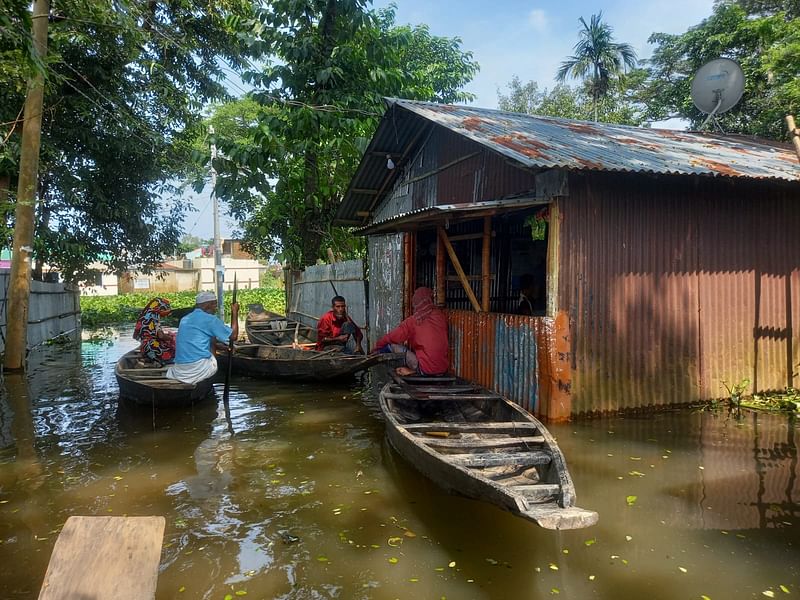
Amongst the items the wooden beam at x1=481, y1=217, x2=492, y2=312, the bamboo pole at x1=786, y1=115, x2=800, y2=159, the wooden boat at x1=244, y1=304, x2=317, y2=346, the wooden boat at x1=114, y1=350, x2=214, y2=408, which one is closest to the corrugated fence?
the wooden boat at x1=114, y1=350, x2=214, y2=408

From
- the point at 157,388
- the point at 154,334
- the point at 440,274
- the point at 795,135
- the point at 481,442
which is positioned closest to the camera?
the point at 481,442

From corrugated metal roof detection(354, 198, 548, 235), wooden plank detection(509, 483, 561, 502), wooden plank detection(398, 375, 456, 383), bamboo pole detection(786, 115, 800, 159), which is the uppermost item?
bamboo pole detection(786, 115, 800, 159)

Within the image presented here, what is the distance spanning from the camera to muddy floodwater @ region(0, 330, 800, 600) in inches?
149

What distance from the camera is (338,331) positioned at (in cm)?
1138

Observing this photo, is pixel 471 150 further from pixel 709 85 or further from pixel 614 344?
pixel 709 85

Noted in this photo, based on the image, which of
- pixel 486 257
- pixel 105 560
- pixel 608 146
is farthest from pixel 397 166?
pixel 105 560

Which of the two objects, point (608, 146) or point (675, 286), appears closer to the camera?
point (675, 286)

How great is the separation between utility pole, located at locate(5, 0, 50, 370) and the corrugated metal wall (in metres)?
10.2

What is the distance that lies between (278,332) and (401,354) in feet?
19.2

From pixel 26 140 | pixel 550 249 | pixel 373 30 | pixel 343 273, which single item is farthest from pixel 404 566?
pixel 373 30

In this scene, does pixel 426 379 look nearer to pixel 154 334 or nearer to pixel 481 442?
pixel 481 442

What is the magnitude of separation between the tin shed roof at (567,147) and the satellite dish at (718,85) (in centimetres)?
75

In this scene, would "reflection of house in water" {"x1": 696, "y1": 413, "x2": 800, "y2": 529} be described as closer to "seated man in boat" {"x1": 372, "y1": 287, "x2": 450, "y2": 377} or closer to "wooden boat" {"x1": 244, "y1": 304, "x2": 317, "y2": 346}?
"seated man in boat" {"x1": 372, "y1": 287, "x2": 450, "y2": 377}

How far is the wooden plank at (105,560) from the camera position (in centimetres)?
235
